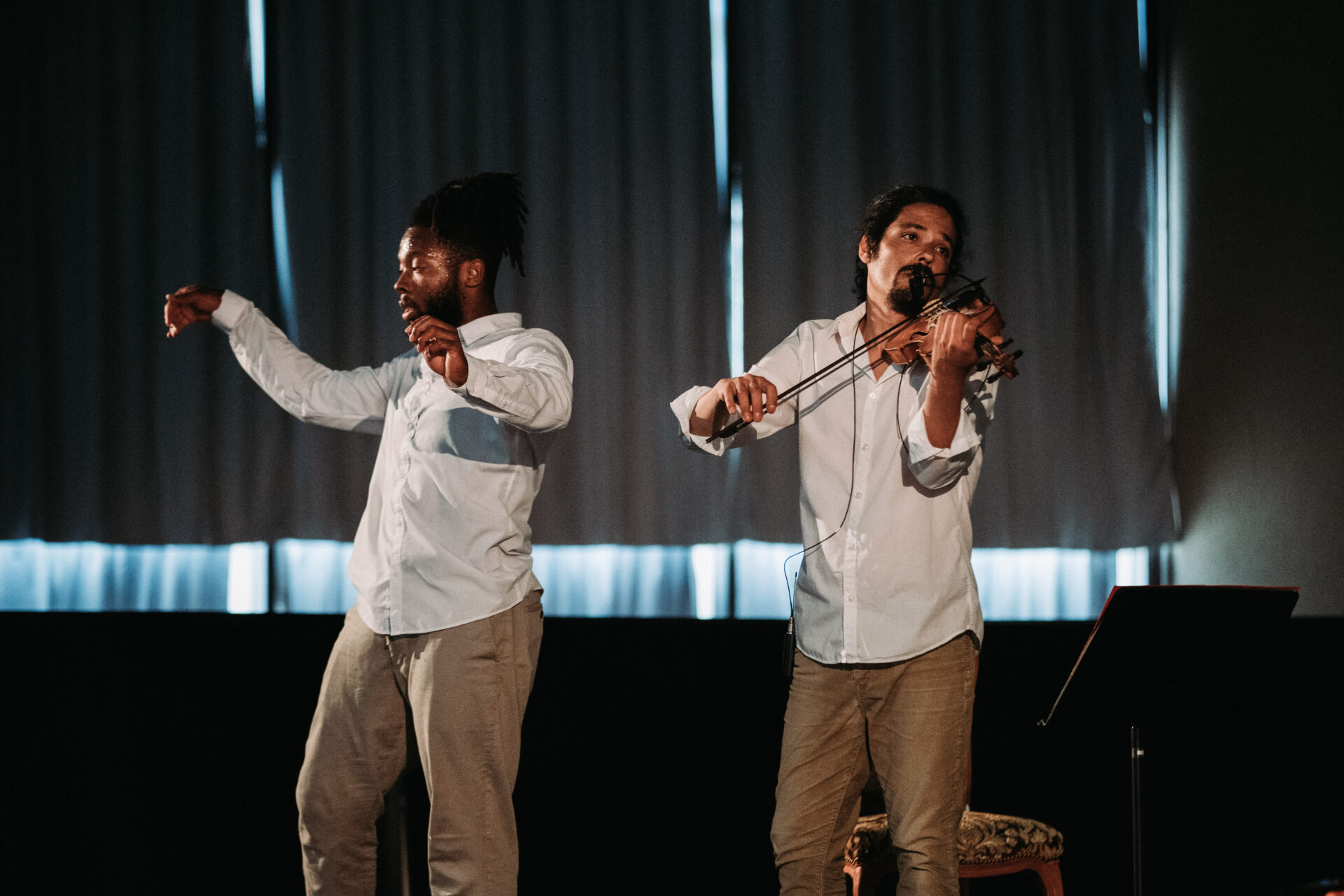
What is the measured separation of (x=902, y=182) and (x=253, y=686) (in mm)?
2741

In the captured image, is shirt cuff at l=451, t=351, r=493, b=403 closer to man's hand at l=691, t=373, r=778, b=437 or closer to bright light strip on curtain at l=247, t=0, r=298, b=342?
man's hand at l=691, t=373, r=778, b=437

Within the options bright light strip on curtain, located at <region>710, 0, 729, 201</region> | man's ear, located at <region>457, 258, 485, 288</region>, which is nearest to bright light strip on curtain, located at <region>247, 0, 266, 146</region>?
bright light strip on curtain, located at <region>710, 0, 729, 201</region>

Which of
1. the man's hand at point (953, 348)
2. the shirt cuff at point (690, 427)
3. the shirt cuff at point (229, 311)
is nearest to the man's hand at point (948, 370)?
the man's hand at point (953, 348)

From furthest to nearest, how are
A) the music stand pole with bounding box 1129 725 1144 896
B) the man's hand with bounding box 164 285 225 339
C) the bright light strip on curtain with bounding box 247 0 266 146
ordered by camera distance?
1. the bright light strip on curtain with bounding box 247 0 266 146
2. the man's hand with bounding box 164 285 225 339
3. the music stand pole with bounding box 1129 725 1144 896

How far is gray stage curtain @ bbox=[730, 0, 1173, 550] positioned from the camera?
12.0ft

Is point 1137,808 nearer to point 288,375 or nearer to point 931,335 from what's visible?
point 931,335

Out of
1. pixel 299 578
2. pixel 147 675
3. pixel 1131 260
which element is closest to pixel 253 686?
pixel 147 675

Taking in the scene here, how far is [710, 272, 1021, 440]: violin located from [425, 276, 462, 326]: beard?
61 cm

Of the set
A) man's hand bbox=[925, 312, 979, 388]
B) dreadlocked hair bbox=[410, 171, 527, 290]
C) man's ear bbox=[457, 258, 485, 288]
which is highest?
dreadlocked hair bbox=[410, 171, 527, 290]

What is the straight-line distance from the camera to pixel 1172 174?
3.75 metres

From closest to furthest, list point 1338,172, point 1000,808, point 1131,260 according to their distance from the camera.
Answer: point 1338,172 < point 1000,808 < point 1131,260

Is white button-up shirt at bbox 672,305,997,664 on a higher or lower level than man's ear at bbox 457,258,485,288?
lower

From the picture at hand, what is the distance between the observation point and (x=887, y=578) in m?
1.83

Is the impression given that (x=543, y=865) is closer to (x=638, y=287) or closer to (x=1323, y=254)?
(x=638, y=287)
